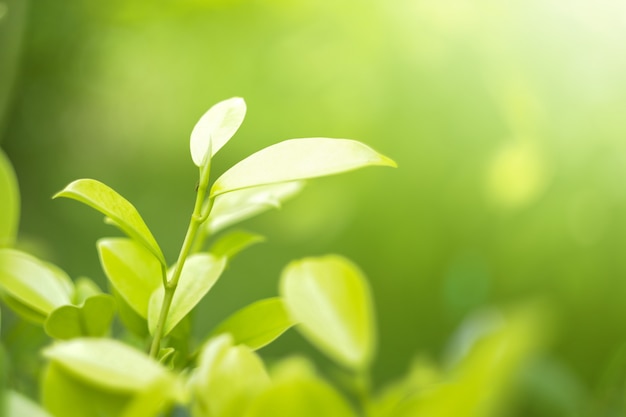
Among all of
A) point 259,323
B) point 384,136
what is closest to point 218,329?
point 259,323

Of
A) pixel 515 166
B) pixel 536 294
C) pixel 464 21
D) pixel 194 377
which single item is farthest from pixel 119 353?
pixel 464 21

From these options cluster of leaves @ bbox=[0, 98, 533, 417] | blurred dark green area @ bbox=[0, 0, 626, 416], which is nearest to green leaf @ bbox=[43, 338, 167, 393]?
cluster of leaves @ bbox=[0, 98, 533, 417]

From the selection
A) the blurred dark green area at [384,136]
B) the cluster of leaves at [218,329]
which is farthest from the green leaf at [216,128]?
the blurred dark green area at [384,136]

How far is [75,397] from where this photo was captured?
140 mm

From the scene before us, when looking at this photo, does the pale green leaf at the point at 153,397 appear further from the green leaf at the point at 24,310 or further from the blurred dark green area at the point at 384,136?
the blurred dark green area at the point at 384,136

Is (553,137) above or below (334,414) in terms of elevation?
below

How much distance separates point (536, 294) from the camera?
85cm

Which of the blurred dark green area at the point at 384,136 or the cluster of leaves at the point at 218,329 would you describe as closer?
the cluster of leaves at the point at 218,329

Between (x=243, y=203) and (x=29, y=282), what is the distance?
0.22 ft

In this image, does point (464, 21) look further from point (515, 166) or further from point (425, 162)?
point (515, 166)

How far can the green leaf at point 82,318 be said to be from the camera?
0.16 metres

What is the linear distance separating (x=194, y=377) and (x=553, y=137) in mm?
859

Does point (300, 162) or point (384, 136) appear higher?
point (300, 162)

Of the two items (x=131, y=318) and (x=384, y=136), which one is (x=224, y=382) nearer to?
(x=131, y=318)
